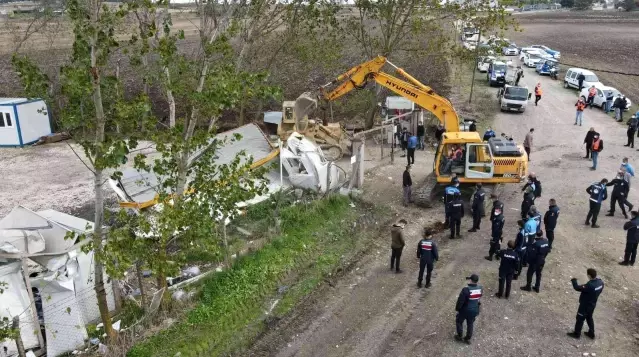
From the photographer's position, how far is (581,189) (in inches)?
710

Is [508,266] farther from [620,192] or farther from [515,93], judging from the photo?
[515,93]

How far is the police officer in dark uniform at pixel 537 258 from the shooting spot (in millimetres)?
11492

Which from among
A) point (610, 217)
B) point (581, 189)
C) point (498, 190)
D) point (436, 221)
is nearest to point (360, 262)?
point (436, 221)

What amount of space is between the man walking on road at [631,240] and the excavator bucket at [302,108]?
39.4ft

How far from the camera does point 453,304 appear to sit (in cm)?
1151

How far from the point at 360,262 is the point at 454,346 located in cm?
386

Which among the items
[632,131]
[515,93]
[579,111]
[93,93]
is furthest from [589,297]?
[515,93]

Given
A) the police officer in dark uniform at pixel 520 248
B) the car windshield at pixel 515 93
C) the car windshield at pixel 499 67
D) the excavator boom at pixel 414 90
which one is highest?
the excavator boom at pixel 414 90

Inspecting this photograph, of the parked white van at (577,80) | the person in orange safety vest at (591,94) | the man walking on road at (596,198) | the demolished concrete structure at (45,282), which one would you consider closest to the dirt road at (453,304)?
the man walking on road at (596,198)

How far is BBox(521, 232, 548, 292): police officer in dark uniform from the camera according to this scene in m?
11.5

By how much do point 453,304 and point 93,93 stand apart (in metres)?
7.94

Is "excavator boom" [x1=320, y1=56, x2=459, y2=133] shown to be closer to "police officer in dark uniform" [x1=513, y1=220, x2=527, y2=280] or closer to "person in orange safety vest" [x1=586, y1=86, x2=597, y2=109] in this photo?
"police officer in dark uniform" [x1=513, y1=220, x2=527, y2=280]

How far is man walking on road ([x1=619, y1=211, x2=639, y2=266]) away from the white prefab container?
77.4 feet

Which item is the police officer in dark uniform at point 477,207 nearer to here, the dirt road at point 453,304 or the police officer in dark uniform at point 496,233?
the dirt road at point 453,304
